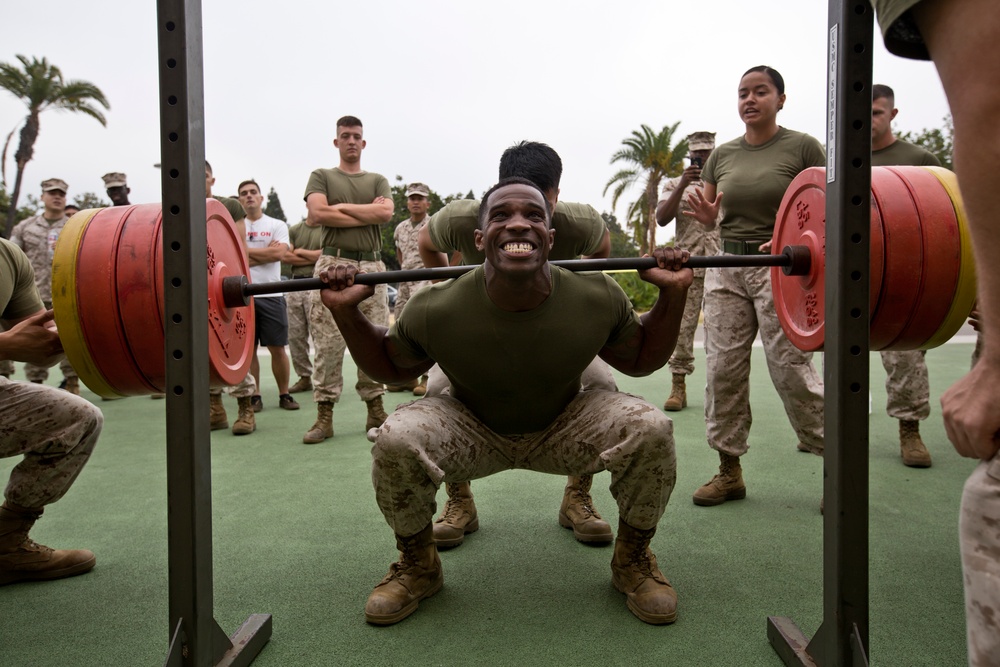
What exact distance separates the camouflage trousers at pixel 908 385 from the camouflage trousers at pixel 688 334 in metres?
1.43

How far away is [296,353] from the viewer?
227 inches

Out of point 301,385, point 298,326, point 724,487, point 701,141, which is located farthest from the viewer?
point 301,385

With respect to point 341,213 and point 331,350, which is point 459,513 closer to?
point 331,350

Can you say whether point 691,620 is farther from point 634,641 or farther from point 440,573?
point 440,573

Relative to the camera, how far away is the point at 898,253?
5.52 feet

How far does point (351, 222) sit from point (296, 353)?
2015mm

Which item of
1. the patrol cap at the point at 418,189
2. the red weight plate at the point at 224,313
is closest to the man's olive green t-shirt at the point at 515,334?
the red weight plate at the point at 224,313

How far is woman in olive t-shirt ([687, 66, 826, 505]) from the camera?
8.99ft

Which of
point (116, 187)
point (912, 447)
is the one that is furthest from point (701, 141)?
point (116, 187)

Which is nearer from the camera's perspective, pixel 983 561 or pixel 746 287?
pixel 983 561

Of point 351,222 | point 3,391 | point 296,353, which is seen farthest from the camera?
point 296,353

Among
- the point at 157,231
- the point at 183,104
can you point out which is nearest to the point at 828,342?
the point at 183,104

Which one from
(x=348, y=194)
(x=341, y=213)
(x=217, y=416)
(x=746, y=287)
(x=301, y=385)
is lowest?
(x=301, y=385)

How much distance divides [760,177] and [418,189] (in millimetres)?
4010
